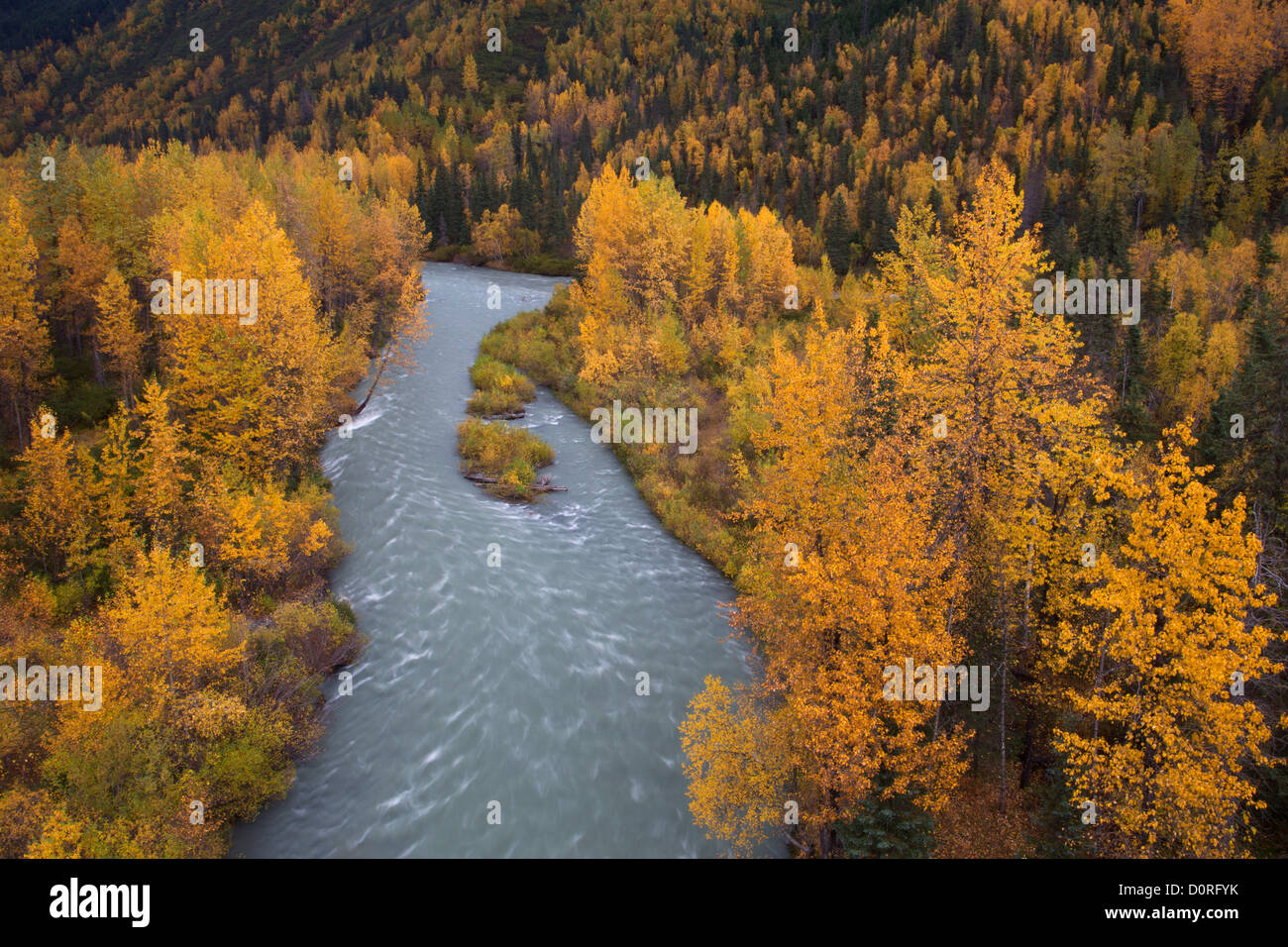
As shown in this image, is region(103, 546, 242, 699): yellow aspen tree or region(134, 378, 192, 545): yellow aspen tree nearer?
region(103, 546, 242, 699): yellow aspen tree

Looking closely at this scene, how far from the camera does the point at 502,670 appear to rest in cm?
2169

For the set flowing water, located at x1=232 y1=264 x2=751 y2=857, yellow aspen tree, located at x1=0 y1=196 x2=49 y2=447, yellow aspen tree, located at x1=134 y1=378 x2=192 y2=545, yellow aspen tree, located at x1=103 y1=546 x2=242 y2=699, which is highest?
yellow aspen tree, located at x1=0 y1=196 x2=49 y2=447

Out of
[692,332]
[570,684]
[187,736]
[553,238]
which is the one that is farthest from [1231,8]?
[187,736]

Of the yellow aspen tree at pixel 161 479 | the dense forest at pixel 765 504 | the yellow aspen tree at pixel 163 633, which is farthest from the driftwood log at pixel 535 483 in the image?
the yellow aspen tree at pixel 163 633

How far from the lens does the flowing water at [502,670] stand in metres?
16.3

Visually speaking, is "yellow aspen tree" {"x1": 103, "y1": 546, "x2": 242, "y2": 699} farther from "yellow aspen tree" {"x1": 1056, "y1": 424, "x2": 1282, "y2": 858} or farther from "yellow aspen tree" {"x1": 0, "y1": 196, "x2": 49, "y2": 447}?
"yellow aspen tree" {"x1": 0, "y1": 196, "x2": 49, "y2": 447}

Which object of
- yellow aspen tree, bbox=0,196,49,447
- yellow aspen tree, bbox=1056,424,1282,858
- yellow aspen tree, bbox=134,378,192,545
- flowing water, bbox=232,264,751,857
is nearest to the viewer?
yellow aspen tree, bbox=1056,424,1282,858

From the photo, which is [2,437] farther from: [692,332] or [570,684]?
[692,332]

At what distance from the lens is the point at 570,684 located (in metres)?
21.3

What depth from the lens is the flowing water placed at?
53.6 feet

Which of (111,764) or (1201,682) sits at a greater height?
(1201,682)

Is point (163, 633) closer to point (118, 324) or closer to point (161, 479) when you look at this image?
point (161, 479)

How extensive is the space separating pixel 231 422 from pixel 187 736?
14646 millimetres

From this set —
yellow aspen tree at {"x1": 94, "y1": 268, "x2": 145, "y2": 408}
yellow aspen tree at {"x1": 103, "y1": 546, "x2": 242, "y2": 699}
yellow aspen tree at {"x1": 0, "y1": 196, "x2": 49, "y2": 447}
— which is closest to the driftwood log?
yellow aspen tree at {"x1": 94, "y1": 268, "x2": 145, "y2": 408}
